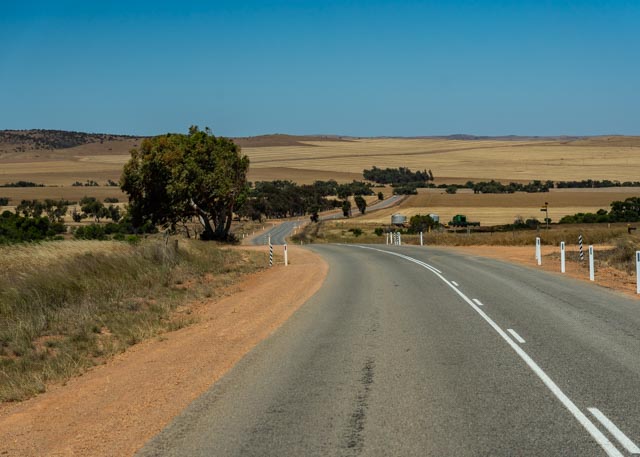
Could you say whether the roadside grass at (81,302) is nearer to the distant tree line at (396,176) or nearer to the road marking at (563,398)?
the road marking at (563,398)

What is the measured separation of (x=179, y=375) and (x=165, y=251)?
1705cm

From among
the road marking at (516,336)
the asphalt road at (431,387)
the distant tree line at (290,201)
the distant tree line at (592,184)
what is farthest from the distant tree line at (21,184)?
the road marking at (516,336)

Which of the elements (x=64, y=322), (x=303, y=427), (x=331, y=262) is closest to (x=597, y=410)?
(x=303, y=427)

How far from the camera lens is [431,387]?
861 cm

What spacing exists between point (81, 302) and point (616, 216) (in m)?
72.1

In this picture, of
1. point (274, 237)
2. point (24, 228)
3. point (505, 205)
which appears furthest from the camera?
point (505, 205)

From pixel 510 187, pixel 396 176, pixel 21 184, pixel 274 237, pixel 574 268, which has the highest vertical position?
pixel 21 184

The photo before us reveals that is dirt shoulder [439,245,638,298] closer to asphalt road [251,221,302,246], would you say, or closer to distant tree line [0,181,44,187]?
asphalt road [251,221,302,246]

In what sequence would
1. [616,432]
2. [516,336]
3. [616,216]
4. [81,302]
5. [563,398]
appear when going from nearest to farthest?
[616,432] → [563,398] → [516,336] → [81,302] → [616,216]

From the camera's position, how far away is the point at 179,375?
9898mm

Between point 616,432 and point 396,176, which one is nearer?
point 616,432

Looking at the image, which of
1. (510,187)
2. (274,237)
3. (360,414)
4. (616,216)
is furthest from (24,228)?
(510,187)

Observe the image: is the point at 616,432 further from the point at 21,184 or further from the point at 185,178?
the point at 21,184

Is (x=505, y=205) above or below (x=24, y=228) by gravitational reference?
below
